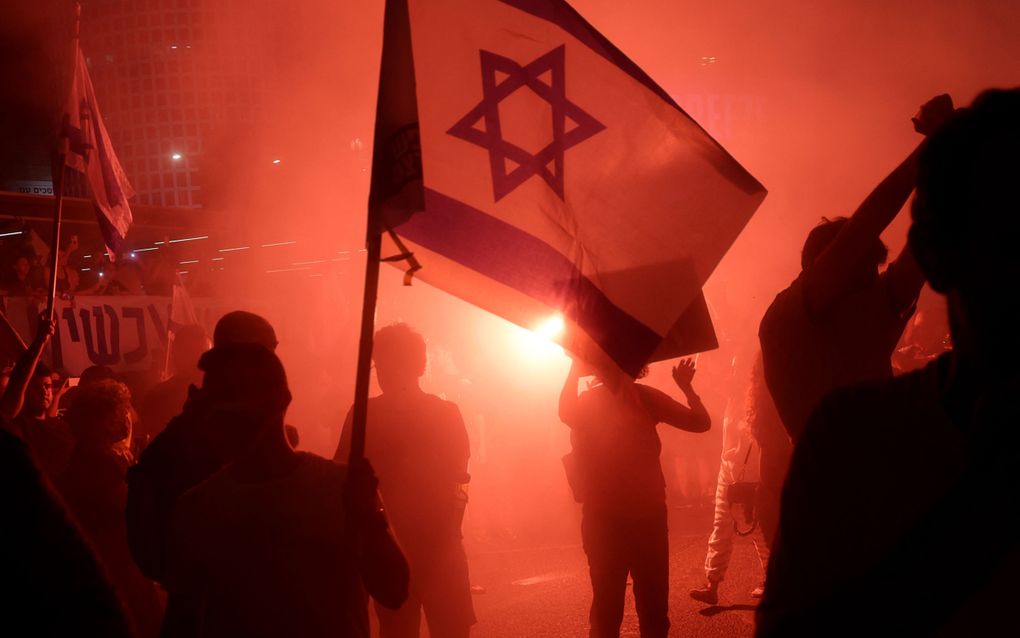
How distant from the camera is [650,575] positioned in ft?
13.3

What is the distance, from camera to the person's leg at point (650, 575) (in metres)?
4.05

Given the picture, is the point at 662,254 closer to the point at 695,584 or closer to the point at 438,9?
the point at 438,9

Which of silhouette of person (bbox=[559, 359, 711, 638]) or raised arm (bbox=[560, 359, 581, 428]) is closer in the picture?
silhouette of person (bbox=[559, 359, 711, 638])

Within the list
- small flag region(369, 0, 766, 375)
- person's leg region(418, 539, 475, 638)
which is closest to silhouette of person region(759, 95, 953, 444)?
small flag region(369, 0, 766, 375)

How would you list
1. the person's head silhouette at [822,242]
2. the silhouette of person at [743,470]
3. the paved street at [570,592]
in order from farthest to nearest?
the paved street at [570,592] < the silhouette of person at [743,470] < the person's head silhouette at [822,242]

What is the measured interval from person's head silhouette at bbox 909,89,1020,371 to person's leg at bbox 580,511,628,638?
122 inches

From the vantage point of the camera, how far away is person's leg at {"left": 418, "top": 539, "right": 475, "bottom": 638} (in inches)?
163

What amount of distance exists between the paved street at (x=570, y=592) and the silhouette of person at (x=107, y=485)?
9.89ft

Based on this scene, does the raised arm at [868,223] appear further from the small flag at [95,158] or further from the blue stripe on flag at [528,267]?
the small flag at [95,158]

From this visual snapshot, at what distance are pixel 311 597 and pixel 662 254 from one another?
1230 mm

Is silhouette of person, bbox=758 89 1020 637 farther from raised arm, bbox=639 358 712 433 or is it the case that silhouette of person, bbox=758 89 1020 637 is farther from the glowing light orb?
raised arm, bbox=639 358 712 433

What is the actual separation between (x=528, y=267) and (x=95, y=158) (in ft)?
12.9

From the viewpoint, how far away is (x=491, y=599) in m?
6.84

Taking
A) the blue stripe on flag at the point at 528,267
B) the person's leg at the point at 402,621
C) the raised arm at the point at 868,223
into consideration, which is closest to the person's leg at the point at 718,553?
the person's leg at the point at 402,621
